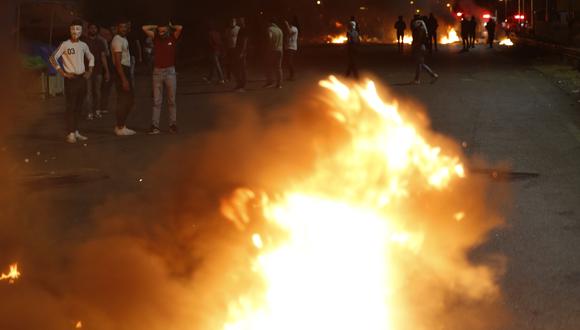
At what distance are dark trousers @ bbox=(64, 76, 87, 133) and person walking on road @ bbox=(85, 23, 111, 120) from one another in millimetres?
2610

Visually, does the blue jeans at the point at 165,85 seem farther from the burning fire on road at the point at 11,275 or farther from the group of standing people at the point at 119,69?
the burning fire on road at the point at 11,275

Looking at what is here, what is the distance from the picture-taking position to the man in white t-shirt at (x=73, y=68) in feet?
45.0

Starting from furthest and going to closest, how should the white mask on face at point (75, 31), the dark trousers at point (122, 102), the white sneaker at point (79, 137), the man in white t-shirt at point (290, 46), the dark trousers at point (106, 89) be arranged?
1. the man in white t-shirt at point (290, 46)
2. the dark trousers at point (106, 89)
3. the dark trousers at point (122, 102)
4. the white sneaker at point (79, 137)
5. the white mask on face at point (75, 31)

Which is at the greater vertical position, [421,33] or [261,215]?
[421,33]

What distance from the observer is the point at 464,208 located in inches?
348

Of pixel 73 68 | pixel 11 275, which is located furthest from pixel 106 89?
pixel 11 275

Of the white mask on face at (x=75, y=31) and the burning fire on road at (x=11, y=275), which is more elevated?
the white mask on face at (x=75, y=31)

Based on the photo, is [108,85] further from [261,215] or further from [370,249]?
[370,249]

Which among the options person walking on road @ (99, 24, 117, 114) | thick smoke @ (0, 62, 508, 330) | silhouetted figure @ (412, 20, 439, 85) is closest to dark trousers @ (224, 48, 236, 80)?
silhouetted figure @ (412, 20, 439, 85)

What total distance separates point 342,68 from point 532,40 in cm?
1378

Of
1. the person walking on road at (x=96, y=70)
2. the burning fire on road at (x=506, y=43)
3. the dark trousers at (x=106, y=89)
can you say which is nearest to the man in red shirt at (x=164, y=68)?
the person walking on road at (x=96, y=70)

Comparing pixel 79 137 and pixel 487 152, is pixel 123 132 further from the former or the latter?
pixel 487 152

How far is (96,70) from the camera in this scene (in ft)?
57.1

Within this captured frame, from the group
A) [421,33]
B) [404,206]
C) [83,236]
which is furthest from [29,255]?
[421,33]
